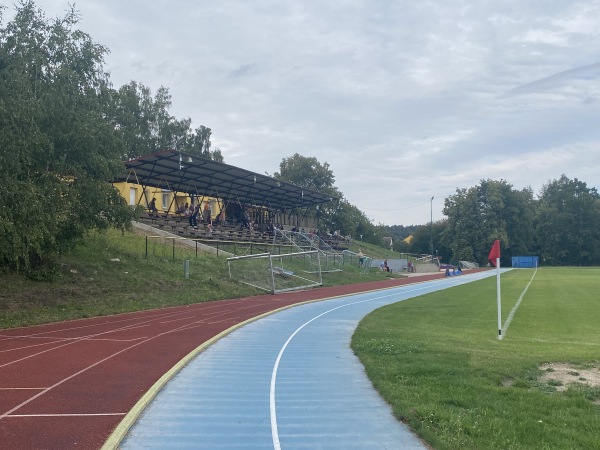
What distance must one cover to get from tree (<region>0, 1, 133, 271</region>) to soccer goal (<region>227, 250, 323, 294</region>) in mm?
9966

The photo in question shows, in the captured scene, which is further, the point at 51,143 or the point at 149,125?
the point at 149,125

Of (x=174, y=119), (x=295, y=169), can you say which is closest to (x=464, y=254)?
(x=295, y=169)

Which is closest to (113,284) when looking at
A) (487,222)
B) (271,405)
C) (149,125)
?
(271,405)

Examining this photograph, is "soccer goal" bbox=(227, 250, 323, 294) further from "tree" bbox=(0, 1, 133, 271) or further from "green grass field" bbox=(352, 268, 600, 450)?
"green grass field" bbox=(352, 268, 600, 450)

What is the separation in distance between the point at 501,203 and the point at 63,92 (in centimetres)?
9444

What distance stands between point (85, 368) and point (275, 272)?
23.8 m

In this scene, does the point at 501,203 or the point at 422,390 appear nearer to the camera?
the point at 422,390

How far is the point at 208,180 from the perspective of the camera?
4441 cm

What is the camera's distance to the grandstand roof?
37375 millimetres

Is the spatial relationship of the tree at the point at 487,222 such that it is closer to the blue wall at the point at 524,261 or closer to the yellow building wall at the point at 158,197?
the blue wall at the point at 524,261

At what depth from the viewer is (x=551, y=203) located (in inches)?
4311

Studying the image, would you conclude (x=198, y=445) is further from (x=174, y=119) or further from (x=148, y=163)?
(x=174, y=119)

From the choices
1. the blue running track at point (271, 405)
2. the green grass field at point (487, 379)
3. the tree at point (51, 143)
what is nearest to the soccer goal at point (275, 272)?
the tree at point (51, 143)

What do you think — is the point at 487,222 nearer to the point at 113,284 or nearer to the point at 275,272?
the point at 275,272
